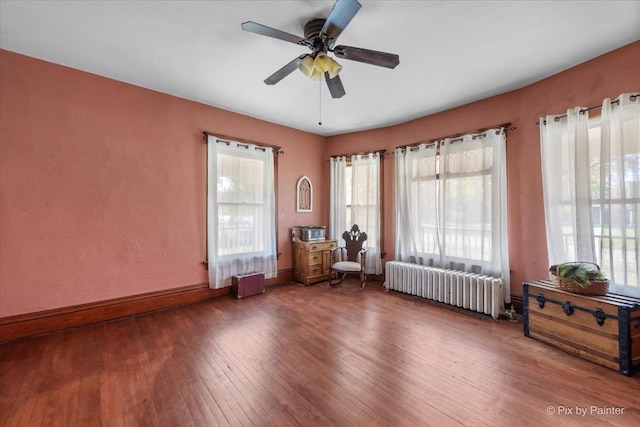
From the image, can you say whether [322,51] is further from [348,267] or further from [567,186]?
[348,267]

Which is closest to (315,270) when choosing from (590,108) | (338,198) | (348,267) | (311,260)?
(311,260)

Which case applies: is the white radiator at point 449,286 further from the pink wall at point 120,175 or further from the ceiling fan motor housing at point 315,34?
the ceiling fan motor housing at point 315,34

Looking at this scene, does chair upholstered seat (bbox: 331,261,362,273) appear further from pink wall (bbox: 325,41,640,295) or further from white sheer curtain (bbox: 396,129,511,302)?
pink wall (bbox: 325,41,640,295)

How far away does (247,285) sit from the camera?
400 centimetres

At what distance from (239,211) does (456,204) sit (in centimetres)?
332

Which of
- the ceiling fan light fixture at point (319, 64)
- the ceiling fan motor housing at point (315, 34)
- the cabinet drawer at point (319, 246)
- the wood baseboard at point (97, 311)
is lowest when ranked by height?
the wood baseboard at point (97, 311)

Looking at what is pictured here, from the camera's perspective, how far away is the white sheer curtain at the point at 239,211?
3.84m

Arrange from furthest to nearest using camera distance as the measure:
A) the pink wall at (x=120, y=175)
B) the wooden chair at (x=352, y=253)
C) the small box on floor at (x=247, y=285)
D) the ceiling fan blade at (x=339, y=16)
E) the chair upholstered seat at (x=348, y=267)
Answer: the wooden chair at (x=352, y=253), the chair upholstered seat at (x=348, y=267), the small box on floor at (x=247, y=285), the pink wall at (x=120, y=175), the ceiling fan blade at (x=339, y=16)

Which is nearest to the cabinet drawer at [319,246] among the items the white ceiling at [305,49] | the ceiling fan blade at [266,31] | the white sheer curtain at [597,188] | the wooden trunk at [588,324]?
the white ceiling at [305,49]

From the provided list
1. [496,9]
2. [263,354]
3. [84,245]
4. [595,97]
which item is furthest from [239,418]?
[595,97]

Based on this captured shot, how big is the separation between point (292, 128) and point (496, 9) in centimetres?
353

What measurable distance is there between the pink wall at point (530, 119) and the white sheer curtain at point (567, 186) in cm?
14

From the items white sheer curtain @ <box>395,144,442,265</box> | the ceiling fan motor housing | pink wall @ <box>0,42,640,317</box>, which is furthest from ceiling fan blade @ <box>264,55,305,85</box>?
white sheer curtain @ <box>395,144,442,265</box>

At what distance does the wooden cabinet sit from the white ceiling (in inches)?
99.0
